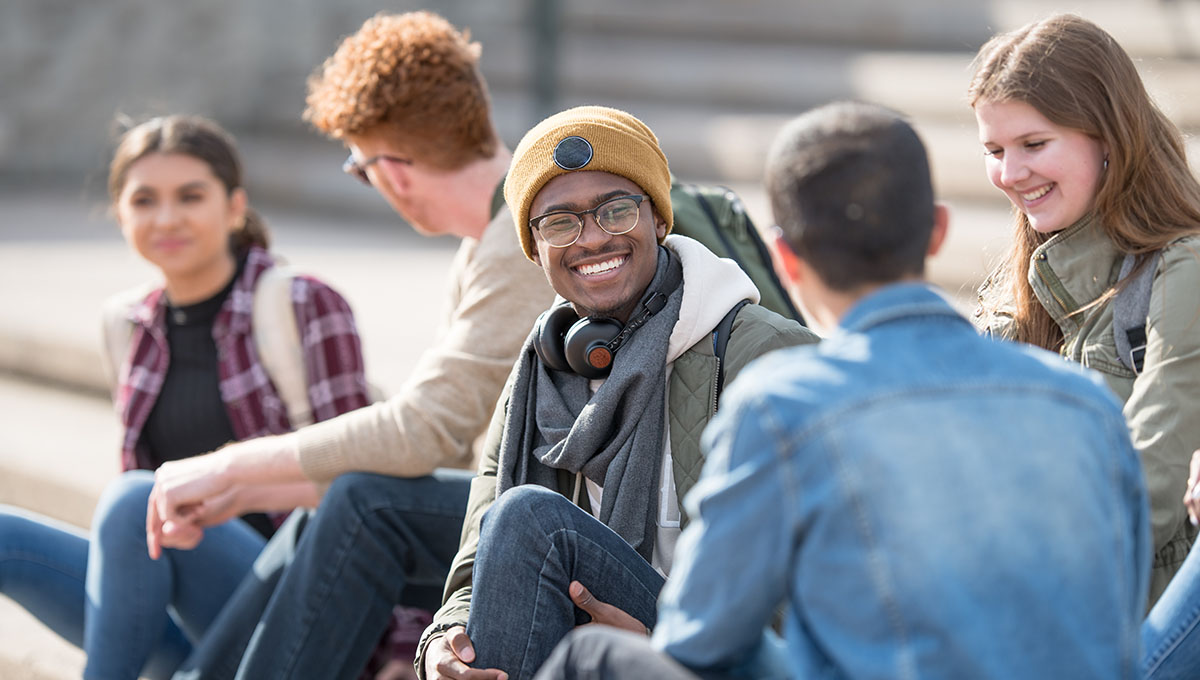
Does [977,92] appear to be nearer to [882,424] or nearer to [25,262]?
[882,424]

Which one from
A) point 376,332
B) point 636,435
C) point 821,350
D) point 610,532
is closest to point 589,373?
point 636,435

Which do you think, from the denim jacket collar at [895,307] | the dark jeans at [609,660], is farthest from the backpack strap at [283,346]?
the denim jacket collar at [895,307]

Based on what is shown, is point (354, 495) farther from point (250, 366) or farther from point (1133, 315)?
point (1133, 315)

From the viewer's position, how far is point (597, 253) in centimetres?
214

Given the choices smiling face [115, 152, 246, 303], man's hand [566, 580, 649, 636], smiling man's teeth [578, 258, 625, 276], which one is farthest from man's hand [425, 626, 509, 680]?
smiling face [115, 152, 246, 303]

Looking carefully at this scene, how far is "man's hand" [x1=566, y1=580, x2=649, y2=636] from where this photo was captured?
192cm

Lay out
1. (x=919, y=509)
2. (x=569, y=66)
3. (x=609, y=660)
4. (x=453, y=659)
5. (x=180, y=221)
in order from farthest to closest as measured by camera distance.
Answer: (x=569, y=66), (x=180, y=221), (x=453, y=659), (x=609, y=660), (x=919, y=509)

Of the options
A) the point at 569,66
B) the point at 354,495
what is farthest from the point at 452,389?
the point at 569,66

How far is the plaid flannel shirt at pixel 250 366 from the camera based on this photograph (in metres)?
2.97

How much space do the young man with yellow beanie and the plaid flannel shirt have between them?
2.79ft

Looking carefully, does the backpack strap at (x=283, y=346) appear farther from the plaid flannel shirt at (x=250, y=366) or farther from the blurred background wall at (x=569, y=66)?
the blurred background wall at (x=569, y=66)

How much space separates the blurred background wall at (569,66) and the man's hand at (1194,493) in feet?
9.57

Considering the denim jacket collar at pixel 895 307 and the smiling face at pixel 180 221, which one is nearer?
the denim jacket collar at pixel 895 307

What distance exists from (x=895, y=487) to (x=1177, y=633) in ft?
2.51
